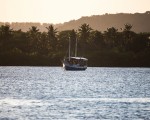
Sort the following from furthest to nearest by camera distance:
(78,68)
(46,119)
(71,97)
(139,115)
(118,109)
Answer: (78,68) < (71,97) < (118,109) < (139,115) < (46,119)

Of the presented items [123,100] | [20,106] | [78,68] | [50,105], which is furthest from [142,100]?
[78,68]

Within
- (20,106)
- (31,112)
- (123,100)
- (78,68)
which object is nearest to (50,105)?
(20,106)

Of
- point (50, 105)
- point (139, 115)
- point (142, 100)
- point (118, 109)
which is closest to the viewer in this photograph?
point (139, 115)

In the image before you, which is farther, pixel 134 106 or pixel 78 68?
pixel 78 68

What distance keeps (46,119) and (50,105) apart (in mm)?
13222

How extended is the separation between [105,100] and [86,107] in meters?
10.6

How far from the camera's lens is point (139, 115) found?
173 ft

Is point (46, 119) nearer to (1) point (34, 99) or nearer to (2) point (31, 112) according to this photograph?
(2) point (31, 112)

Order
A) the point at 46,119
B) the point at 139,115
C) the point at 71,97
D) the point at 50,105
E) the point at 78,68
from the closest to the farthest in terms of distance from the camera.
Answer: the point at 46,119
the point at 139,115
the point at 50,105
the point at 71,97
the point at 78,68

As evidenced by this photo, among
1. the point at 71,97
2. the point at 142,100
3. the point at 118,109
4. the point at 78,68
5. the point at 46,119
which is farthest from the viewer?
the point at 78,68

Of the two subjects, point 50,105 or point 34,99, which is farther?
point 34,99

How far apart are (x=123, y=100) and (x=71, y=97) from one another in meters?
8.87

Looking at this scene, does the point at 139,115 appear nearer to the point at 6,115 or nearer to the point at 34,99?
the point at 6,115

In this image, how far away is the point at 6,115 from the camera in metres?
51.7
